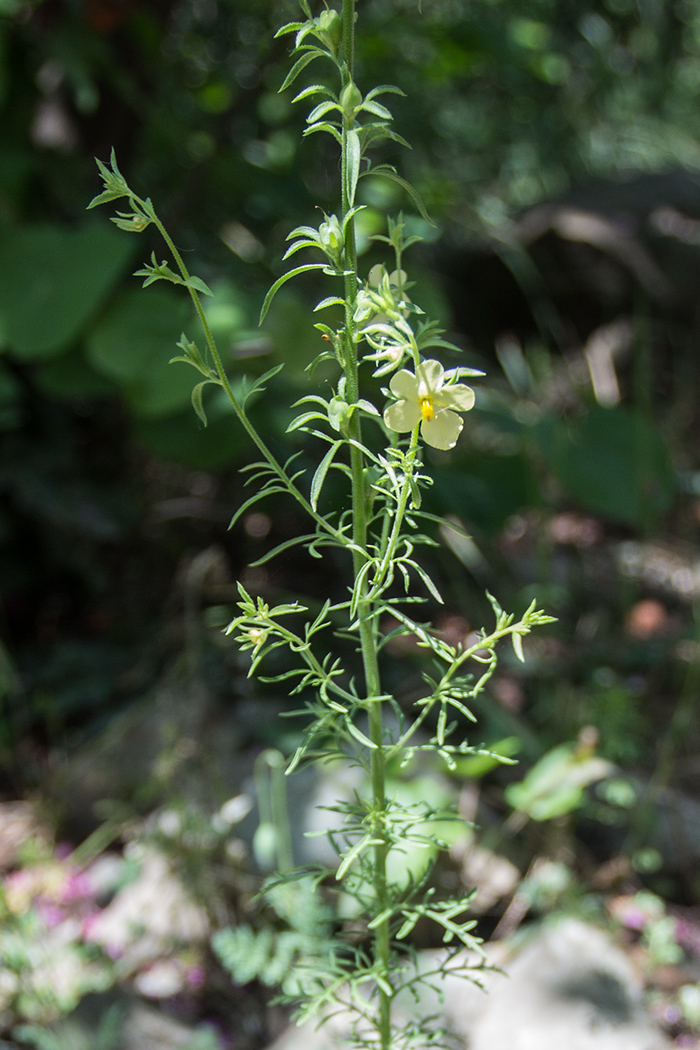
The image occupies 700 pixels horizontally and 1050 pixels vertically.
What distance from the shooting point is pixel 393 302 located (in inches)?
17.6

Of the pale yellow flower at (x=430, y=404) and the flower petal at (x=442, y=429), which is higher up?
the pale yellow flower at (x=430, y=404)

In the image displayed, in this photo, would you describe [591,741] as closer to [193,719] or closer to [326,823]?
[326,823]

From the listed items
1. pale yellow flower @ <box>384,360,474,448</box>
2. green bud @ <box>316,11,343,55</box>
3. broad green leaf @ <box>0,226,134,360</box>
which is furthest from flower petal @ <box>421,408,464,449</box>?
broad green leaf @ <box>0,226,134,360</box>

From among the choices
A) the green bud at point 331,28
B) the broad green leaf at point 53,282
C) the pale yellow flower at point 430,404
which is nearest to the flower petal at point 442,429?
the pale yellow flower at point 430,404

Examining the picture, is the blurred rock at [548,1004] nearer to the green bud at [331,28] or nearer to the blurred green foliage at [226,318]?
the blurred green foliage at [226,318]

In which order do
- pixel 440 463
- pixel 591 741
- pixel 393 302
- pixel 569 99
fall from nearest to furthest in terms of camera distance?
1. pixel 393 302
2. pixel 591 741
3. pixel 440 463
4. pixel 569 99

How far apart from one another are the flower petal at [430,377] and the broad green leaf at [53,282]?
1.18 meters

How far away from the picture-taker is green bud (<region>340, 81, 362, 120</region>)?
1.50 feet

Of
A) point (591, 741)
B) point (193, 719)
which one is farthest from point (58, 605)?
point (591, 741)

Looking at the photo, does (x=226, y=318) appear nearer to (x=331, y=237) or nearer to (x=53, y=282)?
(x=53, y=282)

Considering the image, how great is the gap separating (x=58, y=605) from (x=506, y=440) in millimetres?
1402

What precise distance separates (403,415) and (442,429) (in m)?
0.03

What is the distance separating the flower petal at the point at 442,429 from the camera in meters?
0.48

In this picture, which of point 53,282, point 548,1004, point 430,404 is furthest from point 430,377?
point 53,282
